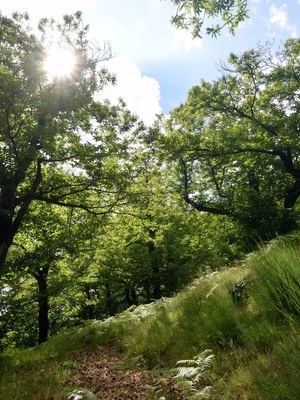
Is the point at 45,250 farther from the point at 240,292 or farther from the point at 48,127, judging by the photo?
the point at 240,292

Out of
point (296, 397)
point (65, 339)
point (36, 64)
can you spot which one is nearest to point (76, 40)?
point (36, 64)

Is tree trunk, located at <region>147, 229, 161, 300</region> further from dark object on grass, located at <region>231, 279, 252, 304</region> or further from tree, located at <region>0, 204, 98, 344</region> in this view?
dark object on grass, located at <region>231, 279, 252, 304</region>

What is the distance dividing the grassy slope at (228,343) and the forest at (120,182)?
0.68m

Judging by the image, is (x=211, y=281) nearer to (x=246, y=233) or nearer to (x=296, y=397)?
(x=296, y=397)

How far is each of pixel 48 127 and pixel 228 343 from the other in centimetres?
806

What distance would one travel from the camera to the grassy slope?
10.5 ft

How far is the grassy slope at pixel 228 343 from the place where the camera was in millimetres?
3209

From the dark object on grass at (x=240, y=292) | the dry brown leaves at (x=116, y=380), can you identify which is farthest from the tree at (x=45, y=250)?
the dark object on grass at (x=240, y=292)

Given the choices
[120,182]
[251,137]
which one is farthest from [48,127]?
[251,137]

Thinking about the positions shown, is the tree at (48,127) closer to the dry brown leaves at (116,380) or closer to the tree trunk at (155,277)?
the dry brown leaves at (116,380)

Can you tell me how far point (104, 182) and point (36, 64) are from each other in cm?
499

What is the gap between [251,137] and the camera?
57.9ft

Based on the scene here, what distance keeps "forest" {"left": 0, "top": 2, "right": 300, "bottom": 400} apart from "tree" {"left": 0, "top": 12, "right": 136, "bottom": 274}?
47mm

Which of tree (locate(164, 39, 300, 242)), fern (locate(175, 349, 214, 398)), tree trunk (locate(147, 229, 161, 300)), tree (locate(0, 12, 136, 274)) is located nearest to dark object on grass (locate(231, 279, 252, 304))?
fern (locate(175, 349, 214, 398))
